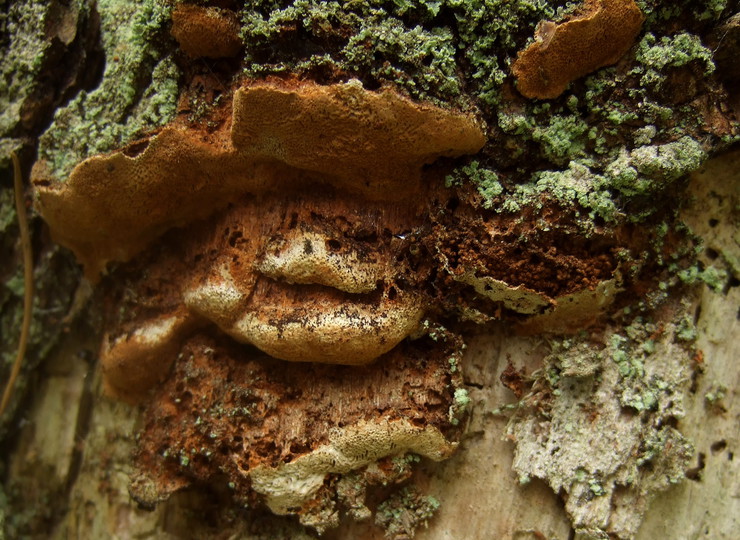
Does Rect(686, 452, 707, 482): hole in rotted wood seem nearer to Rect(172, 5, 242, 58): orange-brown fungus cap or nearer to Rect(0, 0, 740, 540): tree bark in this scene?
Rect(0, 0, 740, 540): tree bark

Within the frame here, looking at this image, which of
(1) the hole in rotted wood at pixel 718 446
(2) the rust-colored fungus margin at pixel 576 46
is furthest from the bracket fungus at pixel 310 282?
(1) the hole in rotted wood at pixel 718 446

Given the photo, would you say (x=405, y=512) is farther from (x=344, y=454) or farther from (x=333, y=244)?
(x=333, y=244)

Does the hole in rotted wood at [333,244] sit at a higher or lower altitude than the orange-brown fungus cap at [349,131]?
lower

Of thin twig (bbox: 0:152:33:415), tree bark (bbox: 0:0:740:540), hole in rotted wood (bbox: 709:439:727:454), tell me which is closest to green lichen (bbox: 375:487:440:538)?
tree bark (bbox: 0:0:740:540)

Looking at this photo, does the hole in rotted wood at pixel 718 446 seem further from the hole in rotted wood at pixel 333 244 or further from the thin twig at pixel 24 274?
the thin twig at pixel 24 274

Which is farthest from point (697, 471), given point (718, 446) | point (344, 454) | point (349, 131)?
point (349, 131)
